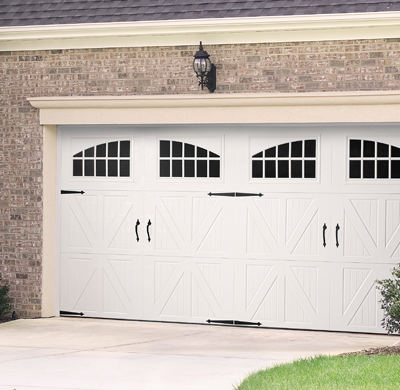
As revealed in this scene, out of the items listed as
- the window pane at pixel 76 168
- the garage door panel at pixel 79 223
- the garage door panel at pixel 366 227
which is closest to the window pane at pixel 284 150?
the garage door panel at pixel 366 227

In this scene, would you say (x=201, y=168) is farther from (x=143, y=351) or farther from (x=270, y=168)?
(x=143, y=351)

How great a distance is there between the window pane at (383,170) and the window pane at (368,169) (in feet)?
0.24

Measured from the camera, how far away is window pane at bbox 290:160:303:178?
9977mm

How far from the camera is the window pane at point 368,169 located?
970cm

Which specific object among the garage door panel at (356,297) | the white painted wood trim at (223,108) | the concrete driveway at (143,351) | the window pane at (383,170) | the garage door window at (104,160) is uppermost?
the white painted wood trim at (223,108)

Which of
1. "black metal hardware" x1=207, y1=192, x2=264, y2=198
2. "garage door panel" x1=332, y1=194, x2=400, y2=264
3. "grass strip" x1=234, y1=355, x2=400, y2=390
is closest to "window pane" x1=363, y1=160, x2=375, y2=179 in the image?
"garage door panel" x1=332, y1=194, x2=400, y2=264

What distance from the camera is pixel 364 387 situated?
20.6ft

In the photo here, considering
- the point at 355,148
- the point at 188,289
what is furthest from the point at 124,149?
the point at 355,148

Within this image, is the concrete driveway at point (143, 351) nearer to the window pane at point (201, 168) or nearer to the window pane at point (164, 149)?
the window pane at point (201, 168)

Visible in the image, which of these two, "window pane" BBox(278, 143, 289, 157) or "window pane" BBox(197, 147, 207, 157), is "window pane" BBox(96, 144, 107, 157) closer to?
"window pane" BBox(197, 147, 207, 157)

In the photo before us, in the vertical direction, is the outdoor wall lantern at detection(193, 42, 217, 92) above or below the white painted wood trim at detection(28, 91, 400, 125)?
above

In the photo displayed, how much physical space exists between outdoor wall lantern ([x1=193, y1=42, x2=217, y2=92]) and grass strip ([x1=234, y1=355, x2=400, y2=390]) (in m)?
3.98

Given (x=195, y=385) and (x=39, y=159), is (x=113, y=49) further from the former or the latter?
(x=195, y=385)

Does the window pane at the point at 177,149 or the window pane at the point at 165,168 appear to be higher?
the window pane at the point at 177,149
